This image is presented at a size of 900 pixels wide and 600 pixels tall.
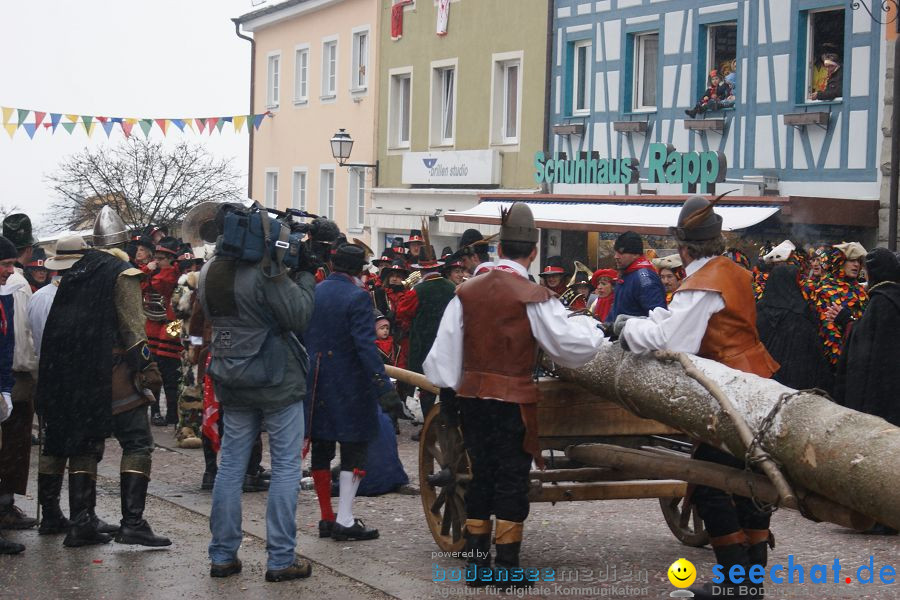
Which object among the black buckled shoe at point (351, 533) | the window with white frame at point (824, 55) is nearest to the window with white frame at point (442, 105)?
the window with white frame at point (824, 55)

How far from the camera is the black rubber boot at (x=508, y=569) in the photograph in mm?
6355

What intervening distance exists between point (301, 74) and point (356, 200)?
4250 millimetres

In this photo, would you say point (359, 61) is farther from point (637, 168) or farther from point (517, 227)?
point (517, 227)

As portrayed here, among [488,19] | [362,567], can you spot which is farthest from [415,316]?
[488,19]

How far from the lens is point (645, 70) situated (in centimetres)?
2205

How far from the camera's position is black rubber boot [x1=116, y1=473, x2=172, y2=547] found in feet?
24.1

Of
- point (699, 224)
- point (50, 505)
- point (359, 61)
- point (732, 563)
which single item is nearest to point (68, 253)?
point (50, 505)

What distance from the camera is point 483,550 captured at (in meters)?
6.53

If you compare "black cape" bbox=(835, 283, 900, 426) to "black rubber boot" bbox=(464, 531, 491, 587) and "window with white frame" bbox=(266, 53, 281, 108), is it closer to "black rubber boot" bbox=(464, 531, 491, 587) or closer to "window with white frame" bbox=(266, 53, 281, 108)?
"black rubber boot" bbox=(464, 531, 491, 587)

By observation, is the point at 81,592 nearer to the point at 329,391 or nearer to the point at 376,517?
the point at 329,391

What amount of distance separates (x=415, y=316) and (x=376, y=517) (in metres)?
3.92

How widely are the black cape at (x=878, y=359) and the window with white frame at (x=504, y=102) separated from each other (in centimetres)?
1734

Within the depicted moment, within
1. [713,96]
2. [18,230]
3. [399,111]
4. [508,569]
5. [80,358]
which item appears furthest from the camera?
[399,111]

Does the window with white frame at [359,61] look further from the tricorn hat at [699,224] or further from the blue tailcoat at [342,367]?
the tricorn hat at [699,224]
